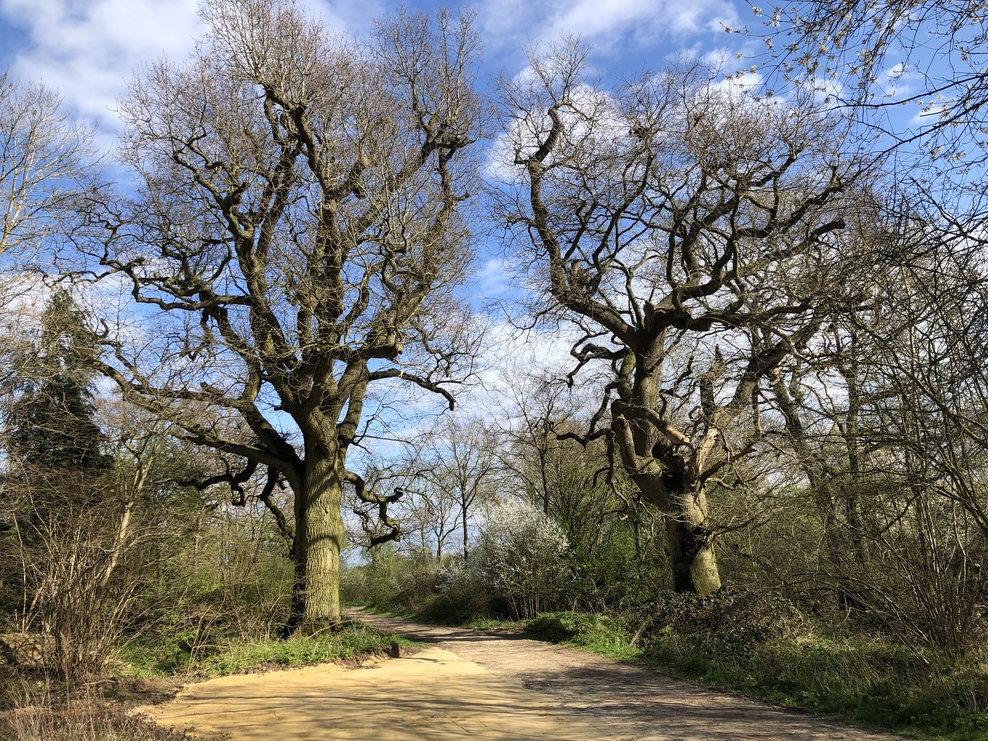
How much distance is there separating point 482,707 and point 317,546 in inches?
272

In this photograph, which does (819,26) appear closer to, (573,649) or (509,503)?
(573,649)

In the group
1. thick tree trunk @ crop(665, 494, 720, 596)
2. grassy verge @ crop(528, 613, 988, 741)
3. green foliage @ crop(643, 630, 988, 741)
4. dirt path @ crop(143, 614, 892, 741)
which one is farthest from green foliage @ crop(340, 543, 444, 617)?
green foliage @ crop(643, 630, 988, 741)

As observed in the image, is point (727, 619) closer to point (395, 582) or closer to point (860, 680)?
point (860, 680)

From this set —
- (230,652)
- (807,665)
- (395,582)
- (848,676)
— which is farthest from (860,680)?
(395,582)

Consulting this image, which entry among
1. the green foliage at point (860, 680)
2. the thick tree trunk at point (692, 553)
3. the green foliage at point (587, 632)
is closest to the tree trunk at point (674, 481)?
the thick tree trunk at point (692, 553)

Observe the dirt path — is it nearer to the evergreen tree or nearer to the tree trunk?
the tree trunk

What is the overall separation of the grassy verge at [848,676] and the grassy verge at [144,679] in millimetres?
5293

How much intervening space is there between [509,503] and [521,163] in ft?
35.0

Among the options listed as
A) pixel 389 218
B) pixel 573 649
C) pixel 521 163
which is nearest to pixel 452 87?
pixel 521 163

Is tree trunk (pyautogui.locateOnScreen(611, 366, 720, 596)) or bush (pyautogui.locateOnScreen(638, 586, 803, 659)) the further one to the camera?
tree trunk (pyautogui.locateOnScreen(611, 366, 720, 596))

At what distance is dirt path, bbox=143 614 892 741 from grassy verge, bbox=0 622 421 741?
49cm

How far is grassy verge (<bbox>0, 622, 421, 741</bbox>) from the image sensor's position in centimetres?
543

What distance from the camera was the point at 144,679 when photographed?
932 centimetres

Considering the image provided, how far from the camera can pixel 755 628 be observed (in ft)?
33.8
